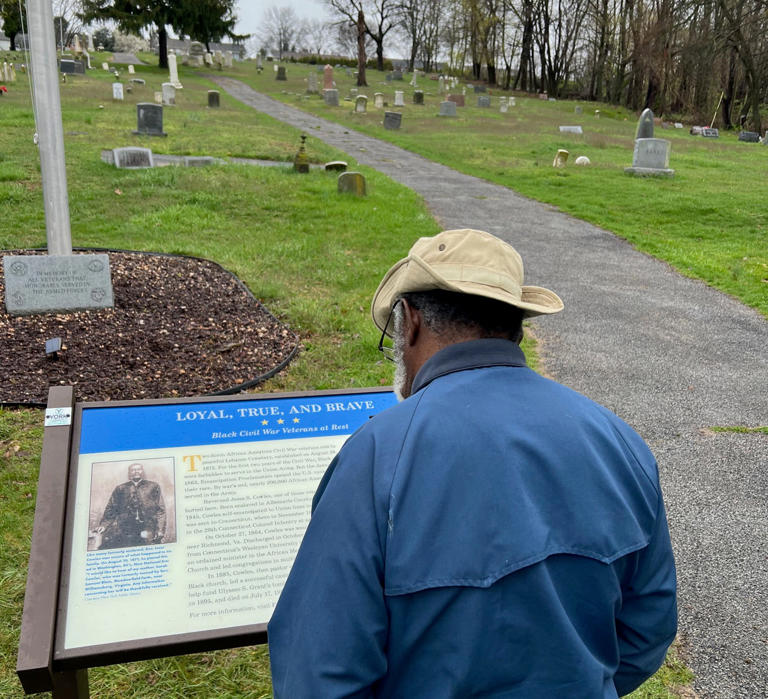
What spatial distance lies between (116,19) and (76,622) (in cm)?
4707

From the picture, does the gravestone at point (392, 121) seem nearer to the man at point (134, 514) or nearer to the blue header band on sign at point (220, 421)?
the blue header band on sign at point (220, 421)

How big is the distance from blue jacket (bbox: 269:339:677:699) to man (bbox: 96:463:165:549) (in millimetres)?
1039

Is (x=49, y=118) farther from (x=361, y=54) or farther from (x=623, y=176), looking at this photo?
(x=361, y=54)

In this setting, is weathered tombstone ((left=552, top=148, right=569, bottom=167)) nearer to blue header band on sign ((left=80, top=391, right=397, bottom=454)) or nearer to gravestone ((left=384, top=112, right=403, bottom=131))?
gravestone ((left=384, top=112, right=403, bottom=131))

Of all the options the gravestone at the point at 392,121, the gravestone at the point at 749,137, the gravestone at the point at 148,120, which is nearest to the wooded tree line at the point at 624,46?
the gravestone at the point at 749,137

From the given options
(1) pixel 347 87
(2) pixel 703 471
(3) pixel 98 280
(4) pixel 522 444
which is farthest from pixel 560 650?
(1) pixel 347 87

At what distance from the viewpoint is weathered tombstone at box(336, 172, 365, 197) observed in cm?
1267

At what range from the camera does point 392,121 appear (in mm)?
27484

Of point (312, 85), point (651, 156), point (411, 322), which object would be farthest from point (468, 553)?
point (312, 85)

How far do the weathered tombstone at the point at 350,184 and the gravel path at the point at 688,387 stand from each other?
1537mm

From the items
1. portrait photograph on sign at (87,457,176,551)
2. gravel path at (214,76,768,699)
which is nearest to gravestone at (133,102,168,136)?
gravel path at (214,76,768,699)

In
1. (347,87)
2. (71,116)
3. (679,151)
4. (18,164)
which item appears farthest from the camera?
(347,87)

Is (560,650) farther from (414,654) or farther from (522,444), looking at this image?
(522,444)

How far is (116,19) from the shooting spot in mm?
41938
